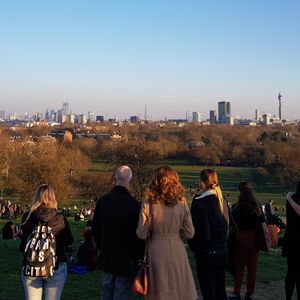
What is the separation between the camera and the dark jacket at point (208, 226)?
17.1 feet

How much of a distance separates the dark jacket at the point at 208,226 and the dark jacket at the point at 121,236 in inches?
30.2

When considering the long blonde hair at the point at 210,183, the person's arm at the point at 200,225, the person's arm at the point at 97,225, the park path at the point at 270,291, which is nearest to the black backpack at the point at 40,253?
the person's arm at the point at 97,225

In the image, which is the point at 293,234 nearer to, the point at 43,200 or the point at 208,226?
the point at 208,226

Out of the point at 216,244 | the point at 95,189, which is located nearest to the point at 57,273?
the point at 216,244

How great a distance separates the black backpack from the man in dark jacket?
478 millimetres

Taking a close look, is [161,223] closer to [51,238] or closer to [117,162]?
[51,238]

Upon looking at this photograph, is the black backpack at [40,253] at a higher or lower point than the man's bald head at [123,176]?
lower

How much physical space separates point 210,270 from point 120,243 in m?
1.18

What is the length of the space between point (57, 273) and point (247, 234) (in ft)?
8.41

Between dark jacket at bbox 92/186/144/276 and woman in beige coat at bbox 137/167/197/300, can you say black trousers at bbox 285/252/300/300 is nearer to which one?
woman in beige coat at bbox 137/167/197/300

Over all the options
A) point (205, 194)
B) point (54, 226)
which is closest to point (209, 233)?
point (205, 194)

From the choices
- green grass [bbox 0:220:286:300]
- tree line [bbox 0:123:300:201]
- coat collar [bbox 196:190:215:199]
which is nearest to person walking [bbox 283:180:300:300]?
coat collar [bbox 196:190:215:199]

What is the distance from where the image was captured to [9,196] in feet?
148

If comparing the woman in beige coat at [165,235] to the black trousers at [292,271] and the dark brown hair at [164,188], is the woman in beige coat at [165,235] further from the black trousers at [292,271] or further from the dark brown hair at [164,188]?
the black trousers at [292,271]
